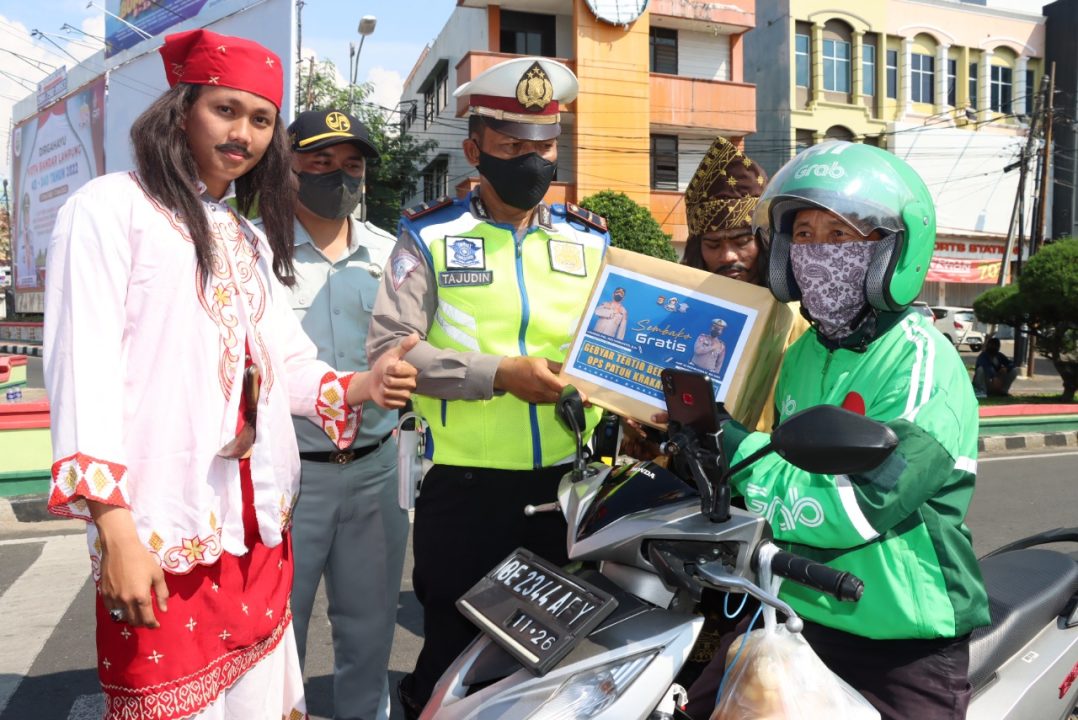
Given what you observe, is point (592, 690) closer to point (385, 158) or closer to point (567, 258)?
point (567, 258)

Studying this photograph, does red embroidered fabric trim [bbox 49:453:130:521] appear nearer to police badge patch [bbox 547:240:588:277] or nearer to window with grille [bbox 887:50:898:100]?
police badge patch [bbox 547:240:588:277]

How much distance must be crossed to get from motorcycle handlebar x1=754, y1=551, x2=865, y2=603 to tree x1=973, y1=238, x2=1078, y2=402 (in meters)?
15.1

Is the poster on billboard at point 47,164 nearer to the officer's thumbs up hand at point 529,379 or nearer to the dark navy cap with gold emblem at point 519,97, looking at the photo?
the dark navy cap with gold emblem at point 519,97

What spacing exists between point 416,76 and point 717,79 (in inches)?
523

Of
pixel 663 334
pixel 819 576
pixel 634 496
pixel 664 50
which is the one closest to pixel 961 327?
pixel 664 50

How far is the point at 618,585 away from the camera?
64.8 inches

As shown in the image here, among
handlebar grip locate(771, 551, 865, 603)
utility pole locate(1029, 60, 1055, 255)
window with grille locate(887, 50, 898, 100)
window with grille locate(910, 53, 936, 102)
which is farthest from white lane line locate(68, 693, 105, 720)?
window with grille locate(910, 53, 936, 102)

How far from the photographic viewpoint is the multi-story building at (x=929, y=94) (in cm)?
2714

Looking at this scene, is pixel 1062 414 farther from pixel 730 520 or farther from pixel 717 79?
pixel 717 79

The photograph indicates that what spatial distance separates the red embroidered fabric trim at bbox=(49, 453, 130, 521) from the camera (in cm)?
156

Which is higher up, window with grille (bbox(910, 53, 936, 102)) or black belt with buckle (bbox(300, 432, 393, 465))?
window with grille (bbox(910, 53, 936, 102))

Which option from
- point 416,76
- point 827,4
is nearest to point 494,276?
point 827,4

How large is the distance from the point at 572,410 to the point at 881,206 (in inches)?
30.5

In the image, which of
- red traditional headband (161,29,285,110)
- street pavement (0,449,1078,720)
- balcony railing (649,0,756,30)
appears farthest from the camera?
balcony railing (649,0,756,30)
